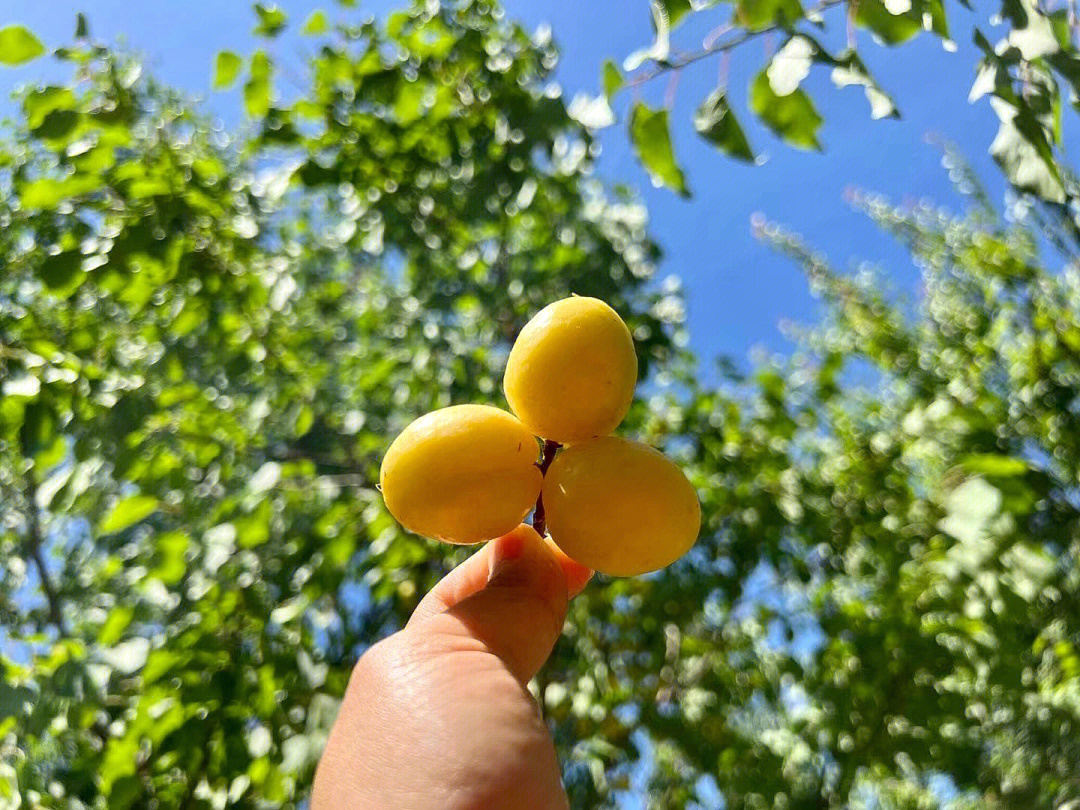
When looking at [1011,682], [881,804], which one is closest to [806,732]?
[1011,682]

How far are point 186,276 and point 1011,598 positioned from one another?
8.97 feet

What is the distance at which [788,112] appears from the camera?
4.56 ft

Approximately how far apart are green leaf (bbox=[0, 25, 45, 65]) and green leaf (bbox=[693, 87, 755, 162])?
1755 millimetres

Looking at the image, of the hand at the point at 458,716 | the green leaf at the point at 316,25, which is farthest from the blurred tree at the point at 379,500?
the hand at the point at 458,716

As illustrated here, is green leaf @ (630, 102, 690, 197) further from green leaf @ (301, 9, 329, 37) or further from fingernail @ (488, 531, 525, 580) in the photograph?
green leaf @ (301, 9, 329, 37)

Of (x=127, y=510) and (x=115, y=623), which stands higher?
(x=127, y=510)

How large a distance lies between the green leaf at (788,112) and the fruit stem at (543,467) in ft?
2.40

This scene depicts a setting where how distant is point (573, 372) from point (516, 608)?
0.31 metres

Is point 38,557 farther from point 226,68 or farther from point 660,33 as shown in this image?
point 660,33

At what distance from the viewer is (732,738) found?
3.44m

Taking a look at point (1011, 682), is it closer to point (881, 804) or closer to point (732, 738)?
point (732, 738)

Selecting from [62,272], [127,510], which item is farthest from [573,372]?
[62,272]

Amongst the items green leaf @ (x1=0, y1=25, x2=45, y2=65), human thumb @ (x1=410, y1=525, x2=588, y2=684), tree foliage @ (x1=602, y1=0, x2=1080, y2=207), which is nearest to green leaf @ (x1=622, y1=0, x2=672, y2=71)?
tree foliage @ (x1=602, y1=0, x2=1080, y2=207)

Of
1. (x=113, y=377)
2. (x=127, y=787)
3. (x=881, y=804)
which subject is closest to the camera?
(x=127, y=787)
